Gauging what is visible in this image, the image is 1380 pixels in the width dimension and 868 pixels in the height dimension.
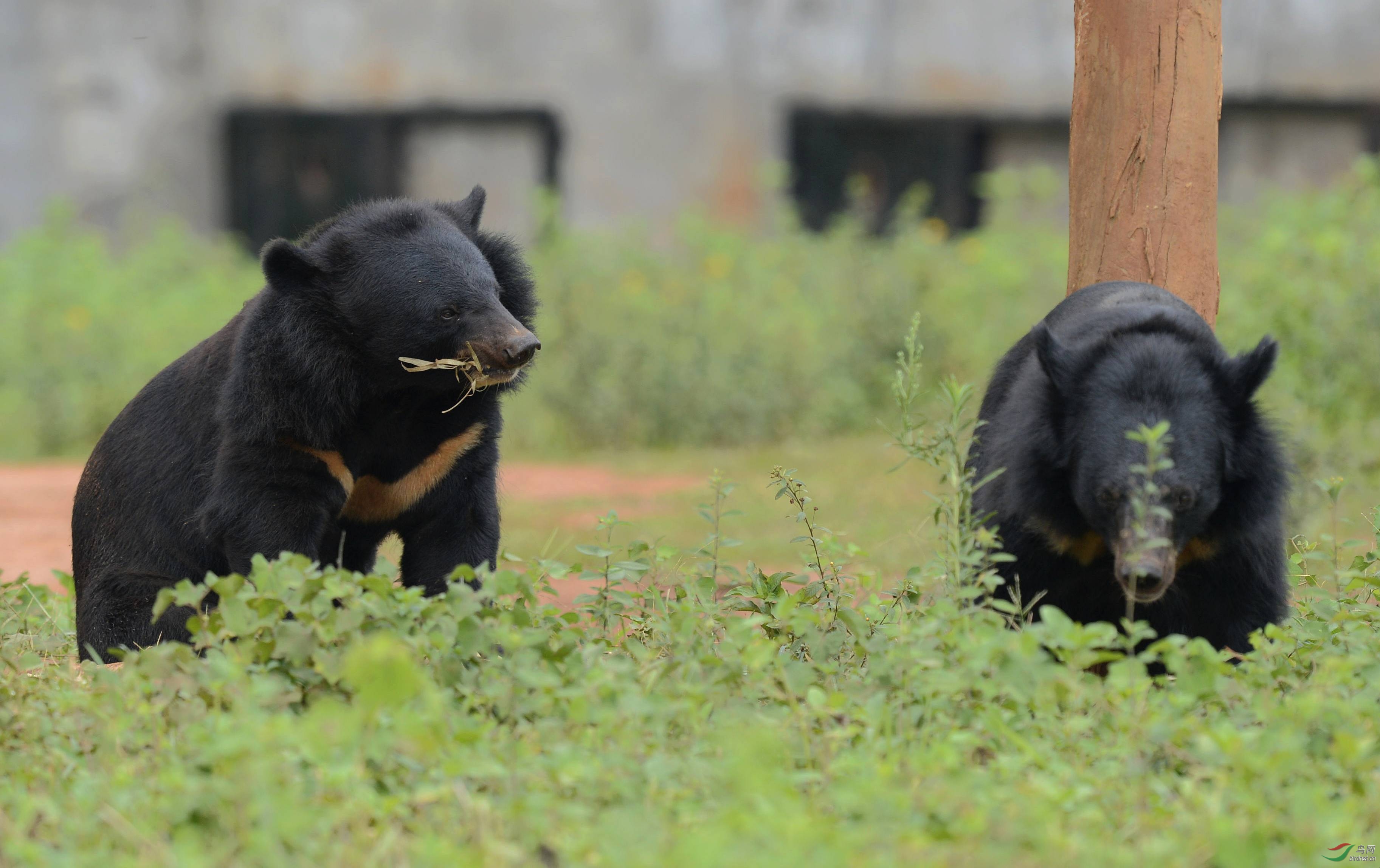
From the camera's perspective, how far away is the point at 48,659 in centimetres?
388

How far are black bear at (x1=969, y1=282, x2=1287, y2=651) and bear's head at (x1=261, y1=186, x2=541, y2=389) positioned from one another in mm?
1143

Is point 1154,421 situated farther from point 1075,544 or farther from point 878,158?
point 878,158

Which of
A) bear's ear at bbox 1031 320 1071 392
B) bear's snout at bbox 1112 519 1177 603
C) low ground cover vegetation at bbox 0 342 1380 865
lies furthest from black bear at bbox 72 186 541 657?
bear's snout at bbox 1112 519 1177 603

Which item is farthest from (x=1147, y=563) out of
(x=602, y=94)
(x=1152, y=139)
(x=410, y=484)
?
(x=602, y=94)

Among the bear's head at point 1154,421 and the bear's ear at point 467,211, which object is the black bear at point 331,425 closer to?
the bear's ear at point 467,211

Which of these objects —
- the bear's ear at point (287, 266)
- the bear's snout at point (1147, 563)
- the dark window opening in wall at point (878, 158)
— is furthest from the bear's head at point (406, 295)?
the dark window opening in wall at point (878, 158)

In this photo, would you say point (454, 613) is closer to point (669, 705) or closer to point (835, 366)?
point (669, 705)

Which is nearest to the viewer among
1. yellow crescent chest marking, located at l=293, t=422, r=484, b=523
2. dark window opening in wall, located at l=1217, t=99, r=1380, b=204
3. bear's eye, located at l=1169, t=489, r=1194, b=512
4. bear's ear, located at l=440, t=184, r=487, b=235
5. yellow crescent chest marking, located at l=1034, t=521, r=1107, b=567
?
bear's eye, located at l=1169, t=489, r=1194, b=512

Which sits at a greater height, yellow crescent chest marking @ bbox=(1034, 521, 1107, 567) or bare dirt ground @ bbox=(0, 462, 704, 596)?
yellow crescent chest marking @ bbox=(1034, 521, 1107, 567)

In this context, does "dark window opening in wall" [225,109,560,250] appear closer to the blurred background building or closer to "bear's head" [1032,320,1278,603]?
the blurred background building

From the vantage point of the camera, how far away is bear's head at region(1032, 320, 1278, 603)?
3150 millimetres

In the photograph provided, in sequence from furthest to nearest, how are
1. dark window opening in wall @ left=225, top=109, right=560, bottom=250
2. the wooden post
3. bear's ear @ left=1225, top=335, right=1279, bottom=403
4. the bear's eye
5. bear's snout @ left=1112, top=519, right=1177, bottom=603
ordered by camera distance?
dark window opening in wall @ left=225, top=109, right=560, bottom=250, the wooden post, bear's ear @ left=1225, top=335, right=1279, bottom=403, the bear's eye, bear's snout @ left=1112, top=519, right=1177, bottom=603

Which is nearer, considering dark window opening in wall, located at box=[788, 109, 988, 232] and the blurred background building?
the blurred background building

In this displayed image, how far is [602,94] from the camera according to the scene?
1369 cm
